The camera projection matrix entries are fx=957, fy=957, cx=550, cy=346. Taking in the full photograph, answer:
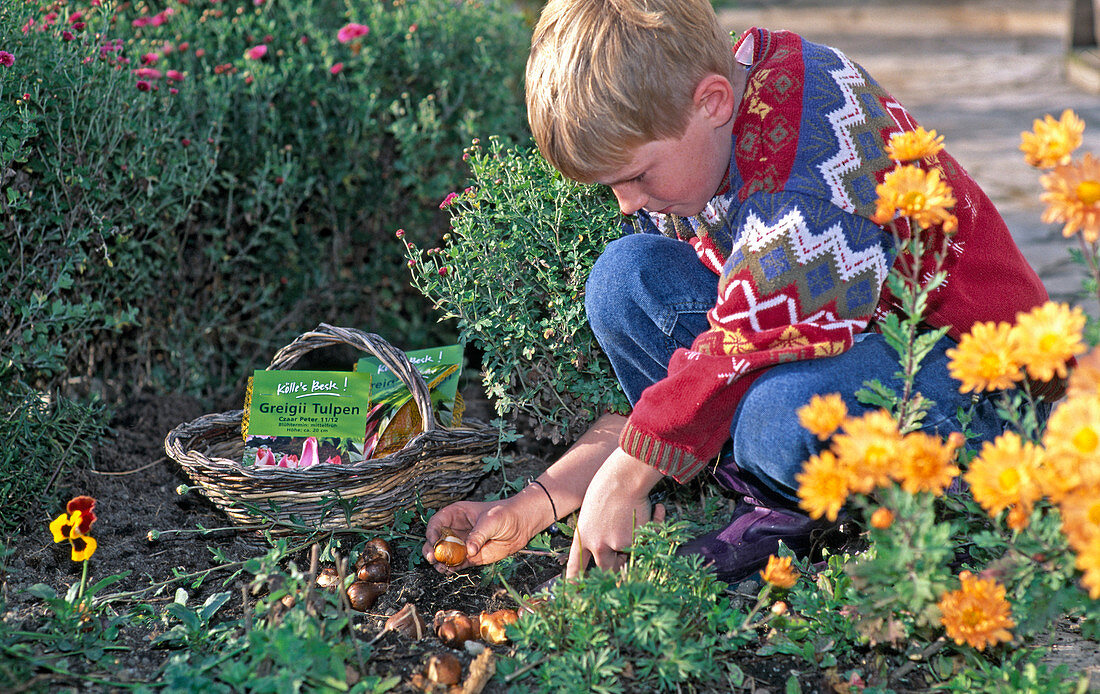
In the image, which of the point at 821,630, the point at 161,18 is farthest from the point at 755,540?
the point at 161,18

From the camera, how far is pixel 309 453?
2055mm

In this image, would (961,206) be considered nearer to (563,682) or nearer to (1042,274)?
(563,682)

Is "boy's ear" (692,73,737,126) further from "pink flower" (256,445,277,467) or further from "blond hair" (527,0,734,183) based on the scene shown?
"pink flower" (256,445,277,467)

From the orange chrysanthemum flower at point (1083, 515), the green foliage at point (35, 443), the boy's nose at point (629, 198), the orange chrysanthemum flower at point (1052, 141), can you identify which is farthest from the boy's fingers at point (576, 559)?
the green foliage at point (35, 443)

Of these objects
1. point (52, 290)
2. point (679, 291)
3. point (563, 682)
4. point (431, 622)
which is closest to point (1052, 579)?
point (563, 682)

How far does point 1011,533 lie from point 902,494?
435 millimetres

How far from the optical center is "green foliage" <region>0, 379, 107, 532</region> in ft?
6.85

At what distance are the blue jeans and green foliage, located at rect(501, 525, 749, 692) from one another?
255 mm

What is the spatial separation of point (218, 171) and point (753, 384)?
1.84 meters

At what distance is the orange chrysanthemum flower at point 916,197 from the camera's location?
1318mm

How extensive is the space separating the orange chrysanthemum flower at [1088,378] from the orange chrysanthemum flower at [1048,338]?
0.03 metres

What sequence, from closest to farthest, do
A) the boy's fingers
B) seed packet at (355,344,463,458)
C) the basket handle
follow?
the boy's fingers
the basket handle
seed packet at (355,344,463,458)

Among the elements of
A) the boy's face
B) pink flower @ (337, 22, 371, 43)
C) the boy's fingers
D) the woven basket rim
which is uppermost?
pink flower @ (337, 22, 371, 43)

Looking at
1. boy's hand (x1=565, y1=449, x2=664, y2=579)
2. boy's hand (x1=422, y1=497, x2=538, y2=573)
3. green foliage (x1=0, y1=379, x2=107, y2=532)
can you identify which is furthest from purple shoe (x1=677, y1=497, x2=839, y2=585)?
green foliage (x1=0, y1=379, x2=107, y2=532)
